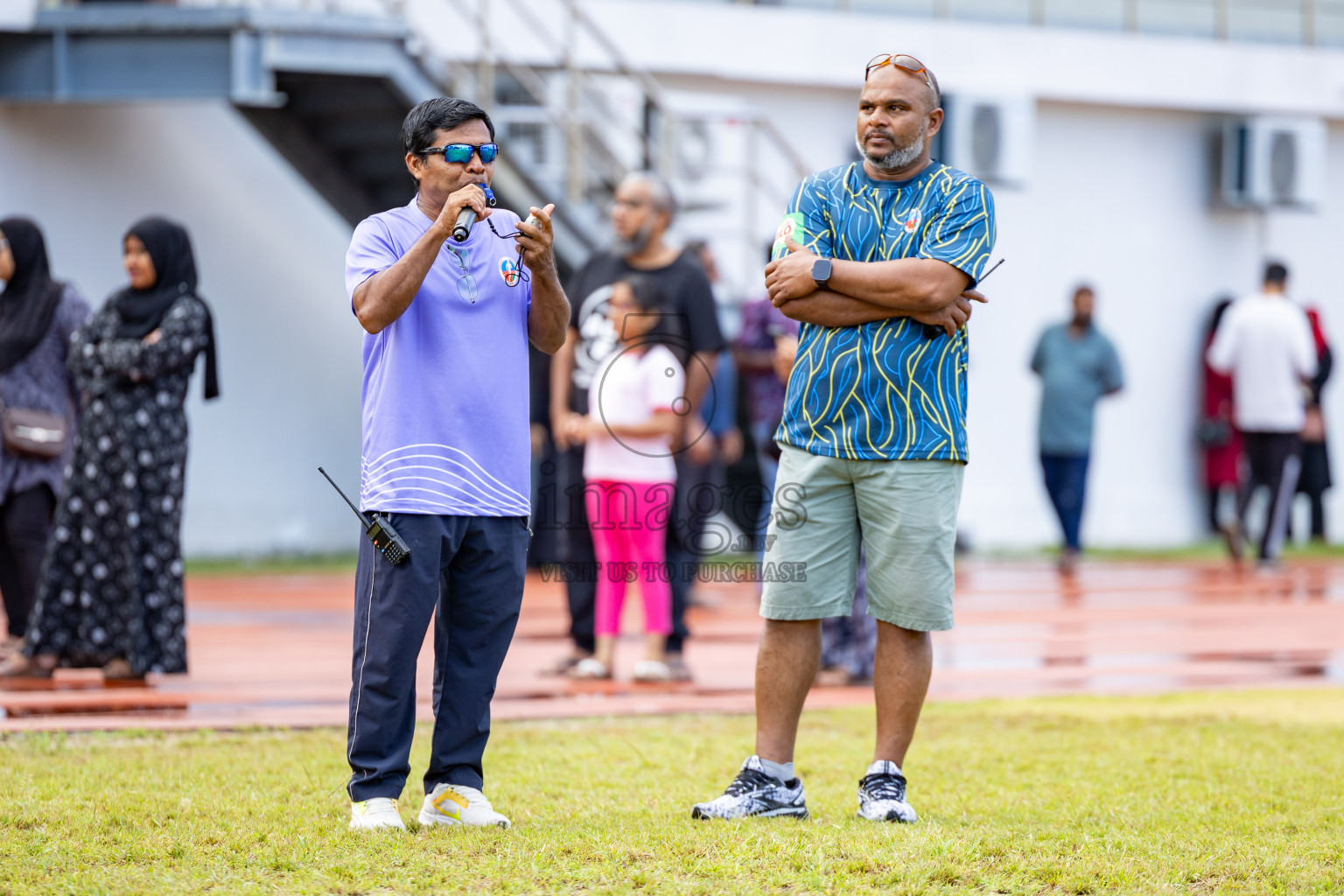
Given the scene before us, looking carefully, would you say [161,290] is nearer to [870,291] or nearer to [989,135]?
[870,291]

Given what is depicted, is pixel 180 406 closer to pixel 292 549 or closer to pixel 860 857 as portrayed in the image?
pixel 860 857

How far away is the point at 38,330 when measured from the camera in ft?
23.7

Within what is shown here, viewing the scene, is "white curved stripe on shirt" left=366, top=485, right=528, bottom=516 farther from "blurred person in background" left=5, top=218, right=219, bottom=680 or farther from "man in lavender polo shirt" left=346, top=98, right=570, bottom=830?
"blurred person in background" left=5, top=218, right=219, bottom=680

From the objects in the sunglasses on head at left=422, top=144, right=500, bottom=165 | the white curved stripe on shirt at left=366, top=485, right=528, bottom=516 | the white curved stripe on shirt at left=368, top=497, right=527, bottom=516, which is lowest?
the white curved stripe on shirt at left=368, top=497, right=527, bottom=516

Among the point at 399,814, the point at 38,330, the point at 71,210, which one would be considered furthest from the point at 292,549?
the point at 399,814

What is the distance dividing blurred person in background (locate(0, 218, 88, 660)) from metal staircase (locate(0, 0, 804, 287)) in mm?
3809

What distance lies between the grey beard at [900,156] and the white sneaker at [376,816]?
2.06 metres

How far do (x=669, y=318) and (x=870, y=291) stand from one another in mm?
3003

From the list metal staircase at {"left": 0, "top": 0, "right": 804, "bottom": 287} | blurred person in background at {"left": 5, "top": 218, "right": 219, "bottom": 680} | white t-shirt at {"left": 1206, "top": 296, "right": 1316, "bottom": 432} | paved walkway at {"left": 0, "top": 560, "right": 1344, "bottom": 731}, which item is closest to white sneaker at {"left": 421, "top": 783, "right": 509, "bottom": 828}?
paved walkway at {"left": 0, "top": 560, "right": 1344, "bottom": 731}

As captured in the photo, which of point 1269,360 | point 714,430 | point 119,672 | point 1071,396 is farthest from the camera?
point 1071,396

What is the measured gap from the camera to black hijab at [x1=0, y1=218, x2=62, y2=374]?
722cm

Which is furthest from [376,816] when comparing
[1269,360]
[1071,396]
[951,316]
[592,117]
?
[1269,360]

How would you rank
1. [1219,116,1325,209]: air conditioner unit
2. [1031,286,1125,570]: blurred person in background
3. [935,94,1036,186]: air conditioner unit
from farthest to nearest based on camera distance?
[1219,116,1325,209]: air conditioner unit, [935,94,1036,186]: air conditioner unit, [1031,286,1125,570]: blurred person in background

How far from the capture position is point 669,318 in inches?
287
